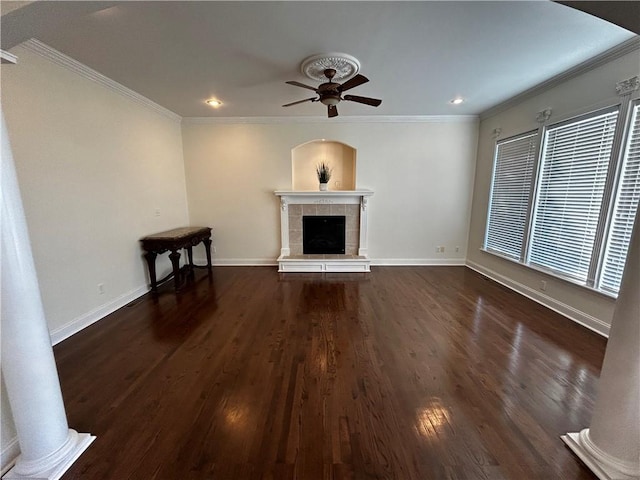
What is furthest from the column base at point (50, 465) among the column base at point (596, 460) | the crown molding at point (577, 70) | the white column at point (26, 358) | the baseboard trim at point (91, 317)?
the crown molding at point (577, 70)

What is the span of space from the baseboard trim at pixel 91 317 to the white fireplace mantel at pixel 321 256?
7.47 feet

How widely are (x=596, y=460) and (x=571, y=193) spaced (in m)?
2.81

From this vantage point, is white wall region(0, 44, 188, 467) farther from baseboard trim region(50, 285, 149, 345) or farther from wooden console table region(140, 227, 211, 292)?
wooden console table region(140, 227, 211, 292)

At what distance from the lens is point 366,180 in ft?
16.5

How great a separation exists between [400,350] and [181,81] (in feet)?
12.8

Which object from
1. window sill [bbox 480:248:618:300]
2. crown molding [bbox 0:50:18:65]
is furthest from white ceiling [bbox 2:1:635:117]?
window sill [bbox 480:248:618:300]

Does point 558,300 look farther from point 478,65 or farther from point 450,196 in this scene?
point 478,65

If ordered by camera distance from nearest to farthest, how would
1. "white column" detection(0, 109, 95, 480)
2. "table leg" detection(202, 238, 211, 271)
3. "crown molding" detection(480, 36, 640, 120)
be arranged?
"white column" detection(0, 109, 95, 480), "crown molding" detection(480, 36, 640, 120), "table leg" detection(202, 238, 211, 271)

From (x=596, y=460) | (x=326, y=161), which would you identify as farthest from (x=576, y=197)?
(x=326, y=161)

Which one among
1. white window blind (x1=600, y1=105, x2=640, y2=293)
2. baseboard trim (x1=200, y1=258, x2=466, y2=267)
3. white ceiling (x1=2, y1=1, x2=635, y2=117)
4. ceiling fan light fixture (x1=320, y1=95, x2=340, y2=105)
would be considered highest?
white ceiling (x1=2, y1=1, x2=635, y2=117)

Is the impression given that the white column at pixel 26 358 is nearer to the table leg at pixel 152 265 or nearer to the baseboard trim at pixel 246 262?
the table leg at pixel 152 265

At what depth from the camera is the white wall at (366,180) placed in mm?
4852

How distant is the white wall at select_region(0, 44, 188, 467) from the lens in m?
2.29

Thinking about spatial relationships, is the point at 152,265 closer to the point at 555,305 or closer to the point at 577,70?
the point at 555,305
